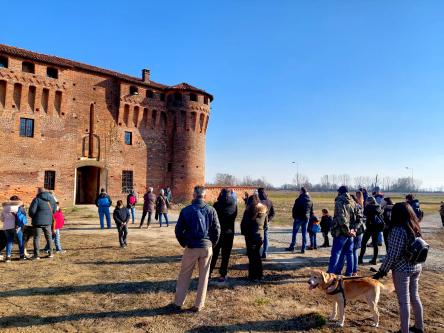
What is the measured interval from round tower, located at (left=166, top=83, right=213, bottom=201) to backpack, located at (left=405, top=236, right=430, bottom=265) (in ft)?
85.5

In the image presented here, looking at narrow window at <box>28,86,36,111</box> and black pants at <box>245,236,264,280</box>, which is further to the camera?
narrow window at <box>28,86,36,111</box>

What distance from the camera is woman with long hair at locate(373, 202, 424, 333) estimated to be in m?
3.97

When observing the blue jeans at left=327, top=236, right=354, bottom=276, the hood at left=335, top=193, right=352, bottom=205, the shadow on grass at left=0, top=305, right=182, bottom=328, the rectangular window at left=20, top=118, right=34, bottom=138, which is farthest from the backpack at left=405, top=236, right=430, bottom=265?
the rectangular window at left=20, top=118, right=34, bottom=138

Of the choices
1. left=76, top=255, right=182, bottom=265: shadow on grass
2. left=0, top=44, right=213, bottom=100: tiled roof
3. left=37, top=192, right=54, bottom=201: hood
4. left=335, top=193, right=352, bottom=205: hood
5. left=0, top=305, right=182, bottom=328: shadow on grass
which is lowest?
left=76, top=255, right=182, bottom=265: shadow on grass

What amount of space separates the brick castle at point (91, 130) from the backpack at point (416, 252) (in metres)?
24.2

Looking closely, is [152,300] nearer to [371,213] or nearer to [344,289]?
[344,289]

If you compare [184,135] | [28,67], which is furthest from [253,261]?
[184,135]

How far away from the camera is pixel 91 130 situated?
25438 mm

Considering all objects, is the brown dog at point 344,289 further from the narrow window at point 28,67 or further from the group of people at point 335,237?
the narrow window at point 28,67

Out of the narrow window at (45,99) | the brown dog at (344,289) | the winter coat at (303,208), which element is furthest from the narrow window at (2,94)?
the brown dog at (344,289)

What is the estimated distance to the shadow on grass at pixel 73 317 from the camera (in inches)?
175

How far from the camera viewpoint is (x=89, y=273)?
6.94m

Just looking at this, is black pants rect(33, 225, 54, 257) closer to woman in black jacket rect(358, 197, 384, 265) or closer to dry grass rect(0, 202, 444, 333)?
dry grass rect(0, 202, 444, 333)

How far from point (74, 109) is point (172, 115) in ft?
28.1
